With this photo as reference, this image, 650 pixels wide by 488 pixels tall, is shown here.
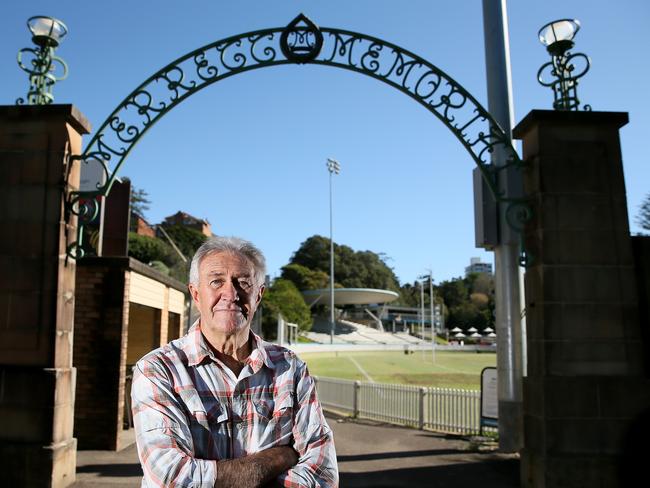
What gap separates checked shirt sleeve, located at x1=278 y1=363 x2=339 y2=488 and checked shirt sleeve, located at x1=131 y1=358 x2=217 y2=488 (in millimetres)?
334

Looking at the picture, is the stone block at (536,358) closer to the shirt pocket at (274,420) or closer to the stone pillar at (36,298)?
the shirt pocket at (274,420)

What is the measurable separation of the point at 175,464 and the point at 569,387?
511cm

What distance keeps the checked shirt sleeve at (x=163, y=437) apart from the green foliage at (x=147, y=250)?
41962 millimetres

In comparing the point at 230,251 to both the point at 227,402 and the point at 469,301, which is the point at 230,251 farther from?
the point at 469,301

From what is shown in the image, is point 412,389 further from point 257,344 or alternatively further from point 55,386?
point 257,344

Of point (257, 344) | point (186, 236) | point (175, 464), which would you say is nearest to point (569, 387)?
point (257, 344)

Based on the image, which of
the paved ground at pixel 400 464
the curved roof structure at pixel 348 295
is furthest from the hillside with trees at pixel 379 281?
the paved ground at pixel 400 464

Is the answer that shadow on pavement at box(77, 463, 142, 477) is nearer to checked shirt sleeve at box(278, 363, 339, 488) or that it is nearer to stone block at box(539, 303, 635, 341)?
stone block at box(539, 303, 635, 341)

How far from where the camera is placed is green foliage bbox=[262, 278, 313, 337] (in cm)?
5450

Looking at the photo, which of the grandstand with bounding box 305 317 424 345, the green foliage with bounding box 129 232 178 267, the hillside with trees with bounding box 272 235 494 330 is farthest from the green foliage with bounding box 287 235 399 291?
the green foliage with bounding box 129 232 178 267

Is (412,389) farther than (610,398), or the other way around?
(412,389)

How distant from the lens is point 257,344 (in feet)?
7.75

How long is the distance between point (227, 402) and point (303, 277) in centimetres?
10113

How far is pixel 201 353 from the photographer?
7.21 feet
